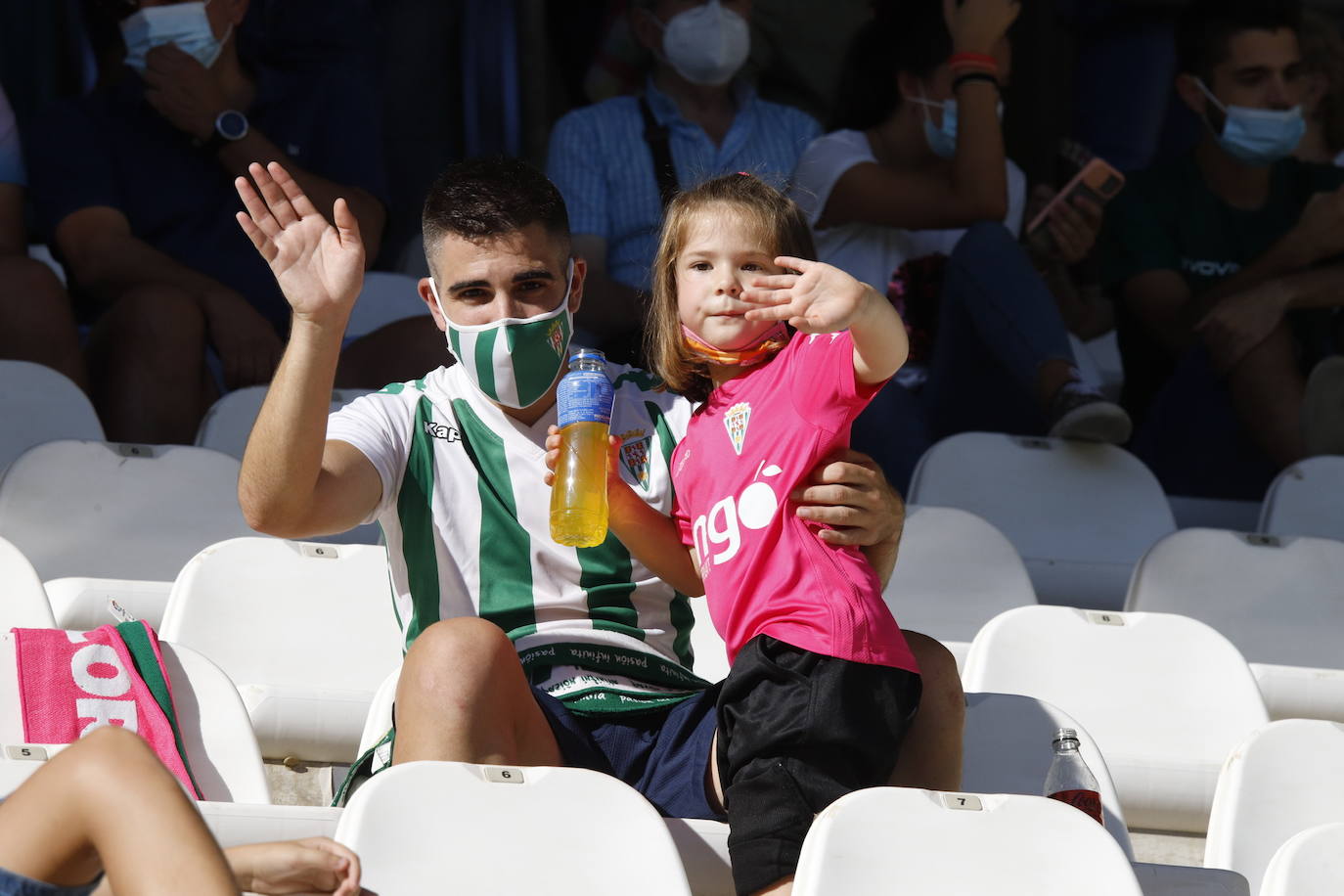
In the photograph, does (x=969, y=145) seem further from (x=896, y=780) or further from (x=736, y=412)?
(x=896, y=780)

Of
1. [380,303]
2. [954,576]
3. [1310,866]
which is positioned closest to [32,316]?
[380,303]

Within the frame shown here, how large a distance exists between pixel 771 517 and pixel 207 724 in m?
0.78

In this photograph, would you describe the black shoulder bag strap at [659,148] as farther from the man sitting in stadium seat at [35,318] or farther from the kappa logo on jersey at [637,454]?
the kappa logo on jersey at [637,454]

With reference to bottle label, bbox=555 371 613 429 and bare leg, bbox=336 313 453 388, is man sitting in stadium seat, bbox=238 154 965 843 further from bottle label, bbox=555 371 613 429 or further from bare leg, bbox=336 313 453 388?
bare leg, bbox=336 313 453 388

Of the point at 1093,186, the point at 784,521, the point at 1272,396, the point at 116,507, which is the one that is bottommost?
the point at 1272,396

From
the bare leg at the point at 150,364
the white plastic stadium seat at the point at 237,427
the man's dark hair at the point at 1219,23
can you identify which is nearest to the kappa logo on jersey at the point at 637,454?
the white plastic stadium seat at the point at 237,427

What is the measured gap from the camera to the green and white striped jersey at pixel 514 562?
7.58 ft

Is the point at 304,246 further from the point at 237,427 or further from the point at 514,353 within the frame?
the point at 237,427

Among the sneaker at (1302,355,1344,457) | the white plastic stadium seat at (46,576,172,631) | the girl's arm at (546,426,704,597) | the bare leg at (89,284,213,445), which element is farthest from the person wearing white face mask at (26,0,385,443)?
the sneaker at (1302,355,1344,457)

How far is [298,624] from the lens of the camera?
266cm

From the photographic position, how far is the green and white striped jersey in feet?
7.58

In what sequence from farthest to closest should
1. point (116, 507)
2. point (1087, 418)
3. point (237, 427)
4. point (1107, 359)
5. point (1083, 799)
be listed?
point (1107, 359), point (1087, 418), point (237, 427), point (116, 507), point (1083, 799)

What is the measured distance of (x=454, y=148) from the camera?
205 inches

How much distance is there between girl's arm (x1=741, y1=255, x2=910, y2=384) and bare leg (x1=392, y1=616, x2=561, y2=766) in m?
0.52
